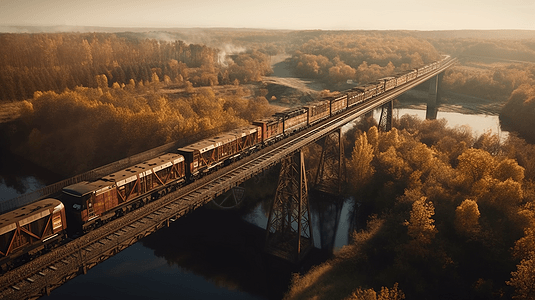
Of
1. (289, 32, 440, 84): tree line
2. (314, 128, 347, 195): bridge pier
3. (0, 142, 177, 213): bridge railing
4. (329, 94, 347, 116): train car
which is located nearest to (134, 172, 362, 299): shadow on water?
(314, 128, 347, 195): bridge pier

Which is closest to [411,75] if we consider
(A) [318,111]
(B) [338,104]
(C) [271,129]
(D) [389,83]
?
(D) [389,83]

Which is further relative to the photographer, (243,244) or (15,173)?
(15,173)

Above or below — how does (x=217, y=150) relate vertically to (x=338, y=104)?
below

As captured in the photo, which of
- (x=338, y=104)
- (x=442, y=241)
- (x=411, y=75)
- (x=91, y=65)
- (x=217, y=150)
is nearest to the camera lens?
(x=442, y=241)

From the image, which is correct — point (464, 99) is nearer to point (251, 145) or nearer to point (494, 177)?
point (494, 177)

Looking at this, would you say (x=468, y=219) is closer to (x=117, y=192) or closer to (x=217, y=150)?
(x=217, y=150)

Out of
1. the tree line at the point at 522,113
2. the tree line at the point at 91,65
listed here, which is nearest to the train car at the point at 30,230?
the tree line at the point at 91,65

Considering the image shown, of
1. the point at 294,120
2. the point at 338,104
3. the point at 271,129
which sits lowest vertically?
the point at 271,129

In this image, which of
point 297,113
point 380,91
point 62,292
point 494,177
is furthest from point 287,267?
point 380,91
